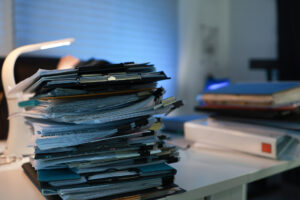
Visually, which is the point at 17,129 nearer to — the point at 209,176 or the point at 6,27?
the point at 209,176

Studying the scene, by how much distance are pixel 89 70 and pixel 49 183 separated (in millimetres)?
183

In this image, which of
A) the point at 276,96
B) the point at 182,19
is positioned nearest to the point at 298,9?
the point at 182,19

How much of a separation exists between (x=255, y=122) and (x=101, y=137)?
0.57 meters

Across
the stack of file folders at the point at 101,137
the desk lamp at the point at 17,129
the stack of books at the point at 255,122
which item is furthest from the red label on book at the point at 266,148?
the desk lamp at the point at 17,129

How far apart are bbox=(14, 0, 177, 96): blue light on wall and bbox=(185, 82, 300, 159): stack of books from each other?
125 centimetres

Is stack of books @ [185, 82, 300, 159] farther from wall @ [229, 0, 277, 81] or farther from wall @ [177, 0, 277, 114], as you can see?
wall @ [229, 0, 277, 81]

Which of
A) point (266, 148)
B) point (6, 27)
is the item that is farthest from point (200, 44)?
point (266, 148)

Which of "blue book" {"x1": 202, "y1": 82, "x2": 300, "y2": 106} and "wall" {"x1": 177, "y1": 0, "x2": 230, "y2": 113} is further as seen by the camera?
"wall" {"x1": 177, "y1": 0, "x2": 230, "y2": 113}

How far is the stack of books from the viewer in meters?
0.74

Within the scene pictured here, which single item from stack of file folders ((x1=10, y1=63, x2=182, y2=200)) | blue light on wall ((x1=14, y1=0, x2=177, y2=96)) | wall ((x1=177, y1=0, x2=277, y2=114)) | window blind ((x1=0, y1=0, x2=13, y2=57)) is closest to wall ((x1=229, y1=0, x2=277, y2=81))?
wall ((x1=177, y1=0, x2=277, y2=114))

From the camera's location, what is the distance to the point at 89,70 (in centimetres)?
45

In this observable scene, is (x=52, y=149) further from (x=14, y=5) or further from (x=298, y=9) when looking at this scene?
(x=298, y=9)

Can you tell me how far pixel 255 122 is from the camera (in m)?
0.86

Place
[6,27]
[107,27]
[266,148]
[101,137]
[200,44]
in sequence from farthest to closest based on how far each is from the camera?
[200,44] < [107,27] < [6,27] < [266,148] < [101,137]
